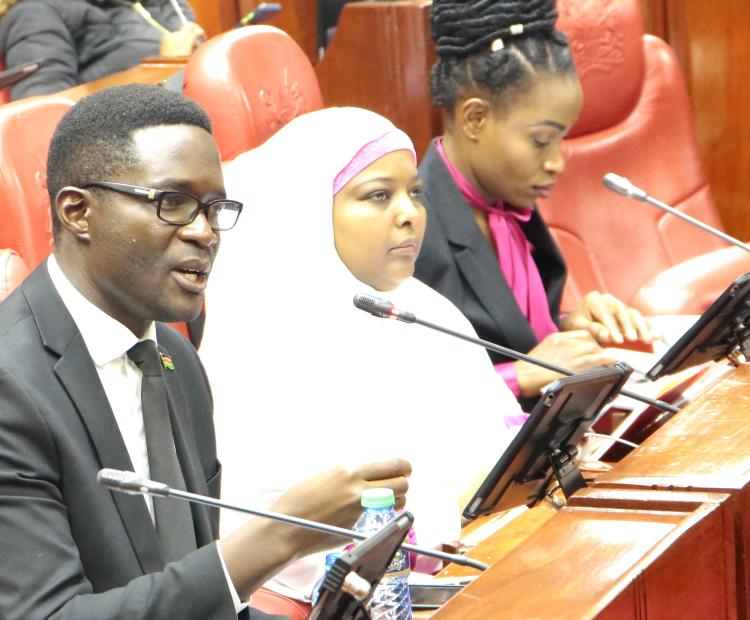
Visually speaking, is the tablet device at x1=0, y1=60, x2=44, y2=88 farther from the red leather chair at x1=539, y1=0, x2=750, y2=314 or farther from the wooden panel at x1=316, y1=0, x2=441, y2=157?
the red leather chair at x1=539, y1=0, x2=750, y2=314

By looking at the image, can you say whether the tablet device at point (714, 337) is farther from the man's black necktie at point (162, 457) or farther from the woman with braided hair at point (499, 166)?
the man's black necktie at point (162, 457)

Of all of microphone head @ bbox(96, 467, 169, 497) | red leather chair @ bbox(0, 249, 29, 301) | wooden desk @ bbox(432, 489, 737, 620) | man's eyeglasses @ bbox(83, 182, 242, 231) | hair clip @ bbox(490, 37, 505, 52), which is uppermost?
man's eyeglasses @ bbox(83, 182, 242, 231)

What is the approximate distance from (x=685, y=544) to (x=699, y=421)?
453 millimetres

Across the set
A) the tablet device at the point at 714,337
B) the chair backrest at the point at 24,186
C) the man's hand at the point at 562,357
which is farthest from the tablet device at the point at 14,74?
the tablet device at the point at 714,337

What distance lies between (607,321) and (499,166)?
0.39 m

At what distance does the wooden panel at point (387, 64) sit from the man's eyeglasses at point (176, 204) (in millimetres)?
2345

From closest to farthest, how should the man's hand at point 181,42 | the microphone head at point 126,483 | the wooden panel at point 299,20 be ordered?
1. the microphone head at point 126,483
2. the man's hand at point 181,42
3. the wooden panel at point 299,20

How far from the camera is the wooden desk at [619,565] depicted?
119 centimetres

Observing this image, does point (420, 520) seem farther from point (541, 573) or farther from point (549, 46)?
point (549, 46)

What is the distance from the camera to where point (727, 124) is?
4.14 metres

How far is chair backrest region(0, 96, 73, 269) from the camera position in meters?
2.28

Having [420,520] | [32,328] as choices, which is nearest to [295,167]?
[420,520]

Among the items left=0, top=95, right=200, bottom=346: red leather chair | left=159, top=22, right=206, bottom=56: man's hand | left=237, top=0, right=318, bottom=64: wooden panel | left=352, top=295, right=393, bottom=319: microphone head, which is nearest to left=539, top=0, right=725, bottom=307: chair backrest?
left=159, top=22, right=206, bottom=56: man's hand

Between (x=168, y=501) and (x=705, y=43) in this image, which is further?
(x=705, y=43)
